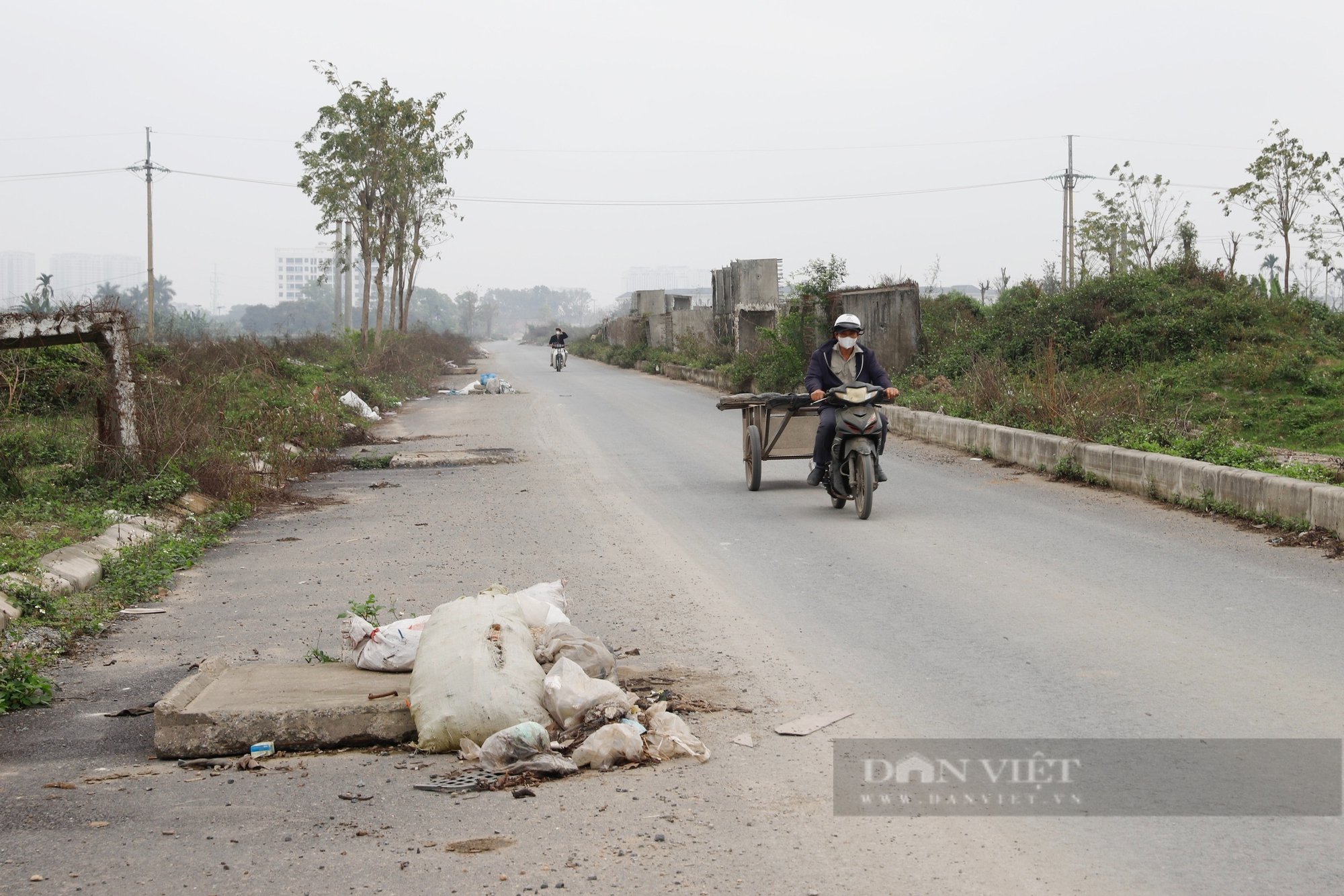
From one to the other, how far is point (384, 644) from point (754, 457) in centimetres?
722

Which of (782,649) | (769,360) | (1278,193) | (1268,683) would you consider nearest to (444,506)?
(782,649)

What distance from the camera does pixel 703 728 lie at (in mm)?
5109

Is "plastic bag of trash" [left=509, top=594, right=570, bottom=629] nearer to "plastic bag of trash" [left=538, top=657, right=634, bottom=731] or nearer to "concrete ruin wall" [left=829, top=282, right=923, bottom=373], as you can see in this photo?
"plastic bag of trash" [left=538, top=657, right=634, bottom=731]

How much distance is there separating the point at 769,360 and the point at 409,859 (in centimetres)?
2310

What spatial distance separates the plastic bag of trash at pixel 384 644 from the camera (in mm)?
5859

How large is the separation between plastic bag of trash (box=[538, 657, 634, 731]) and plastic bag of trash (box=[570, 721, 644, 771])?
0.24 metres

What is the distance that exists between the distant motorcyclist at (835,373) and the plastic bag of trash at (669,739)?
21.3 ft

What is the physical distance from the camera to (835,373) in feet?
37.8

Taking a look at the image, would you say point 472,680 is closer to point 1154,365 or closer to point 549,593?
point 549,593

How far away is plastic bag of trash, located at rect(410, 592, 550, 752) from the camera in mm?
4906

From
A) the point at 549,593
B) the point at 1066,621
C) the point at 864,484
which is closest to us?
the point at 549,593

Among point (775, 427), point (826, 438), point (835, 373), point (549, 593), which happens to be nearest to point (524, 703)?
point (549, 593)

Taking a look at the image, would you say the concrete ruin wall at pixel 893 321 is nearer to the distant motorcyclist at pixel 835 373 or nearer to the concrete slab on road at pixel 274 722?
the distant motorcyclist at pixel 835 373

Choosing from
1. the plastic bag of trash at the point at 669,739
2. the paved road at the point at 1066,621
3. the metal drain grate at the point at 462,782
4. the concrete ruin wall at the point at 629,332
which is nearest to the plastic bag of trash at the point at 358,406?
the paved road at the point at 1066,621
